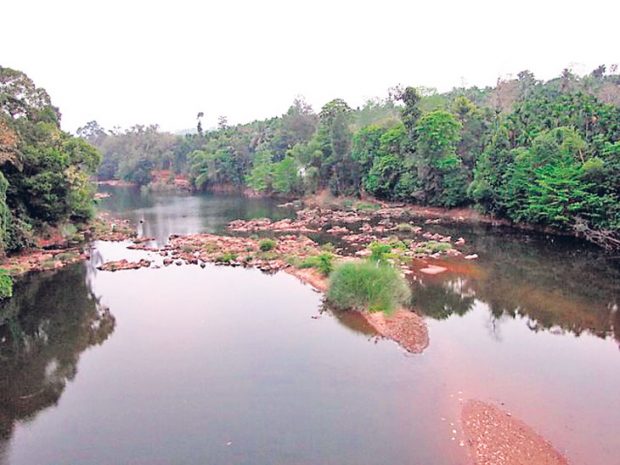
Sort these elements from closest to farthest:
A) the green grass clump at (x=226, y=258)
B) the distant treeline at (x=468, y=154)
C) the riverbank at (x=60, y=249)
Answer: the riverbank at (x=60, y=249), the green grass clump at (x=226, y=258), the distant treeline at (x=468, y=154)

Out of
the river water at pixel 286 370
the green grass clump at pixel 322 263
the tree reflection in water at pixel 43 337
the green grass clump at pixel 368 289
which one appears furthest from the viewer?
the green grass clump at pixel 322 263

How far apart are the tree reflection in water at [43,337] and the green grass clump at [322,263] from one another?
10852mm

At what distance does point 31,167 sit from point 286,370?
82.5 ft

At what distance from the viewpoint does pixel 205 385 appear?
16.3m

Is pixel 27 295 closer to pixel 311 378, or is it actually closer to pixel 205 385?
pixel 205 385

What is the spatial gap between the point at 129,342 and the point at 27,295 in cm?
921

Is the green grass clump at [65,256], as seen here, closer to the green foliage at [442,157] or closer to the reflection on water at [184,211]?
the reflection on water at [184,211]

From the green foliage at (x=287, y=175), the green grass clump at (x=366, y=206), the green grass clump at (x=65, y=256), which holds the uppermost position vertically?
the green foliage at (x=287, y=175)

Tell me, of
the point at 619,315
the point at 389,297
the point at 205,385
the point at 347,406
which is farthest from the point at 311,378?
the point at 619,315

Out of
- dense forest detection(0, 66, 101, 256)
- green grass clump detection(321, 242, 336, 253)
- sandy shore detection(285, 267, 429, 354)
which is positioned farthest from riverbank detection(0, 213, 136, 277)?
sandy shore detection(285, 267, 429, 354)

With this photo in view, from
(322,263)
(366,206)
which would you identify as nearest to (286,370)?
(322,263)

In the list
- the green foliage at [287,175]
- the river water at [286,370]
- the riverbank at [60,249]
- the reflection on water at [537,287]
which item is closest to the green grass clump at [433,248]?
the reflection on water at [537,287]

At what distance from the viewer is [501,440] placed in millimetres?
12898

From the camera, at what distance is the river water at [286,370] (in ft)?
43.0
